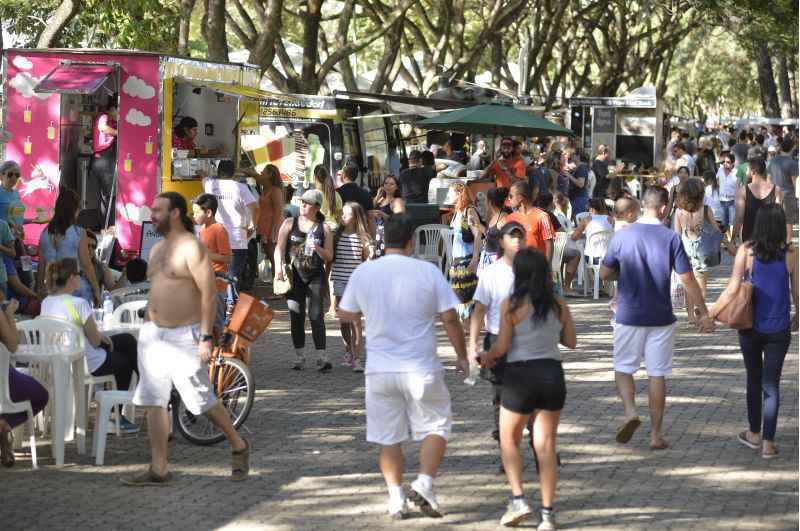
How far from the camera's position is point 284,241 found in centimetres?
1144

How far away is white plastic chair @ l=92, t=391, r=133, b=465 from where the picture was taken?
830 centimetres

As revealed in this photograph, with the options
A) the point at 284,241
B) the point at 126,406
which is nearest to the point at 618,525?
the point at 126,406

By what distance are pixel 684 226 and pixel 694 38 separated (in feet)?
192

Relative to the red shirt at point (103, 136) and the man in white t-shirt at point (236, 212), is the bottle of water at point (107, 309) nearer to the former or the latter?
the man in white t-shirt at point (236, 212)

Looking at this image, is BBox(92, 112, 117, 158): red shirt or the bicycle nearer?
the bicycle

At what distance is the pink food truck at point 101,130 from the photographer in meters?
15.4

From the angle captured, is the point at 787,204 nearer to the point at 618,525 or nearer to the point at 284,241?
the point at 284,241

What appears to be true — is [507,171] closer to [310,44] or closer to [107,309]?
[310,44]

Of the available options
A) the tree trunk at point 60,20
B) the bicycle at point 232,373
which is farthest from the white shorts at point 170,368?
the tree trunk at point 60,20

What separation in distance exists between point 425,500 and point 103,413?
2357 mm

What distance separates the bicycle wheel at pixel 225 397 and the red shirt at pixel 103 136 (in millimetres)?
7480

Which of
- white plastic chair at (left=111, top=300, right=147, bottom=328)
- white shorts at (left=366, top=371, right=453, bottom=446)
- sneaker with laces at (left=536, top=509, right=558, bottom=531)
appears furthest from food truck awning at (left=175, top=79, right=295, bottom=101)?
sneaker with laces at (left=536, top=509, right=558, bottom=531)

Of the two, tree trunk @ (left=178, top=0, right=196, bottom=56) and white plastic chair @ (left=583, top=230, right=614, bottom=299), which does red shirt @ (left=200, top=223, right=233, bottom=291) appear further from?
tree trunk @ (left=178, top=0, right=196, bottom=56)

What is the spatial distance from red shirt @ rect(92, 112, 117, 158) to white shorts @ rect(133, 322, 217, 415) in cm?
864
